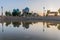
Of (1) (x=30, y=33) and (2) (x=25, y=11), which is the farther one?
(2) (x=25, y=11)

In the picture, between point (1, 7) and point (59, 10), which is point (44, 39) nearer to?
point (1, 7)

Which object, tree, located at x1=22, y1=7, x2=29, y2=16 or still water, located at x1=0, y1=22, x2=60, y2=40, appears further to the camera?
tree, located at x1=22, y1=7, x2=29, y2=16

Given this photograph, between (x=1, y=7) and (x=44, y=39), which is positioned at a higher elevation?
(x=1, y=7)

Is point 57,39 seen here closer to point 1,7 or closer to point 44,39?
point 44,39

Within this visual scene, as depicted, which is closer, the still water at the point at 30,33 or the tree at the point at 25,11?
the still water at the point at 30,33

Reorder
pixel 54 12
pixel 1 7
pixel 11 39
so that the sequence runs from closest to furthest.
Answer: pixel 11 39, pixel 1 7, pixel 54 12

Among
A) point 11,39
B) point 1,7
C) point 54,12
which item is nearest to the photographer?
point 11,39

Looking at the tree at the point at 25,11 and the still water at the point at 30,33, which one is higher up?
the tree at the point at 25,11

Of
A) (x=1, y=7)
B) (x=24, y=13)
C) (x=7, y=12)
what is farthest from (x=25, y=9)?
(x=1, y=7)

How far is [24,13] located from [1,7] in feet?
29.5

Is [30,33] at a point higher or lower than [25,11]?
lower

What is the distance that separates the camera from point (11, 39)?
455 inches

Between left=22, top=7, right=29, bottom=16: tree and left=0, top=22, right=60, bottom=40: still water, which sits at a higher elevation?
left=22, top=7, right=29, bottom=16: tree

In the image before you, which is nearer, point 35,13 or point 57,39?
point 57,39
